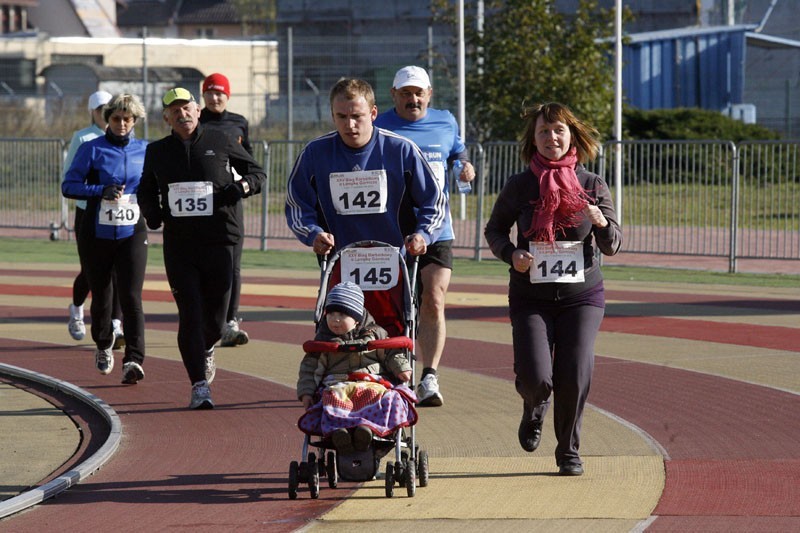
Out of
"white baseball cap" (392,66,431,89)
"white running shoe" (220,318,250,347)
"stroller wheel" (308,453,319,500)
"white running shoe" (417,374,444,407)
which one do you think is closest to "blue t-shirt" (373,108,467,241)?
"white baseball cap" (392,66,431,89)

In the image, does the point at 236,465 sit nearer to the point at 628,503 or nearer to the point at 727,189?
the point at 628,503

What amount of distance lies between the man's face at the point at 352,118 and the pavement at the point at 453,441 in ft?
5.83

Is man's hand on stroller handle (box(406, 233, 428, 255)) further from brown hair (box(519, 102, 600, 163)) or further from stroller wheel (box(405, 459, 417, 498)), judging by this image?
stroller wheel (box(405, 459, 417, 498))

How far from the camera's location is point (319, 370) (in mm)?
6758

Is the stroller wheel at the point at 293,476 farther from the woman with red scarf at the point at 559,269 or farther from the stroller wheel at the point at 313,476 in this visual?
the woman with red scarf at the point at 559,269

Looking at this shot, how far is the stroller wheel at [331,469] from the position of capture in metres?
6.68

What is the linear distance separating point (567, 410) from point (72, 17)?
2812 inches

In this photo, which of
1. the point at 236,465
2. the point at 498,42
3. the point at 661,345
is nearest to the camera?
the point at 236,465

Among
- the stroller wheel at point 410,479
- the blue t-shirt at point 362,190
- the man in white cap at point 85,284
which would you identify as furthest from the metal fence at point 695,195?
the stroller wheel at point 410,479

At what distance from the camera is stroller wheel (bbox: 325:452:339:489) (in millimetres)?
6680

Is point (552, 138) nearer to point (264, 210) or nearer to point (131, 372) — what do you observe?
point (131, 372)

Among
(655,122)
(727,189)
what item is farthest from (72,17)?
(727,189)

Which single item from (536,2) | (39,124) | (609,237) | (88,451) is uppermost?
(536,2)

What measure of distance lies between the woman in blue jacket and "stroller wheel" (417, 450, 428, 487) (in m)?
3.81
